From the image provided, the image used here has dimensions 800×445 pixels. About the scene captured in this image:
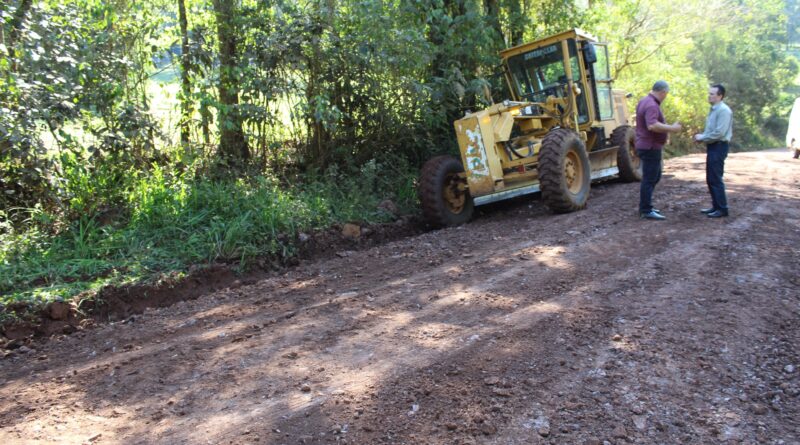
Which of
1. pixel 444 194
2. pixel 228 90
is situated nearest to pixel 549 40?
pixel 444 194

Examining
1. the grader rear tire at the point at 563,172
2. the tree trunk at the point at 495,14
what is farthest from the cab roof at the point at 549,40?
the grader rear tire at the point at 563,172

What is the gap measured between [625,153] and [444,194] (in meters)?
3.78

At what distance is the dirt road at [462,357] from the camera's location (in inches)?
123

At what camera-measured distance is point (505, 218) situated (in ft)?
28.7

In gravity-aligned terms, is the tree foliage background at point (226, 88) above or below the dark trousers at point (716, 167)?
above

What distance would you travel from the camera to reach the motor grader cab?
8133 millimetres

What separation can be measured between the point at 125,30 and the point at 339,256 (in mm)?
4131

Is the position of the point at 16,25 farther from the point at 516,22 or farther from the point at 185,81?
the point at 516,22

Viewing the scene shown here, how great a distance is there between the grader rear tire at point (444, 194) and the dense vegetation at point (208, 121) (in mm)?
687

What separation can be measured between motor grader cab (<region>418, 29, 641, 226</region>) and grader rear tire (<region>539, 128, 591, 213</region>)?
13mm

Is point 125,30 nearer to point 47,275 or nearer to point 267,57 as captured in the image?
point 267,57

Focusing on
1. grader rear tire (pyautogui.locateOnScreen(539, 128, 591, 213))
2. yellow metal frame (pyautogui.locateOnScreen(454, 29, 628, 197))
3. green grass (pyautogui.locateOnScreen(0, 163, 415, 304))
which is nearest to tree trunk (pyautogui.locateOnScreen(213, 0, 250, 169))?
green grass (pyautogui.locateOnScreen(0, 163, 415, 304))

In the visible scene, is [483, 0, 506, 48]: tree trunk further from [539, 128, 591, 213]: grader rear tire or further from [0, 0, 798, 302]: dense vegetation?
[539, 128, 591, 213]: grader rear tire

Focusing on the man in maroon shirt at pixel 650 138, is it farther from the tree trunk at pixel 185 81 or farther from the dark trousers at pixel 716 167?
the tree trunk at pixel 185 81
